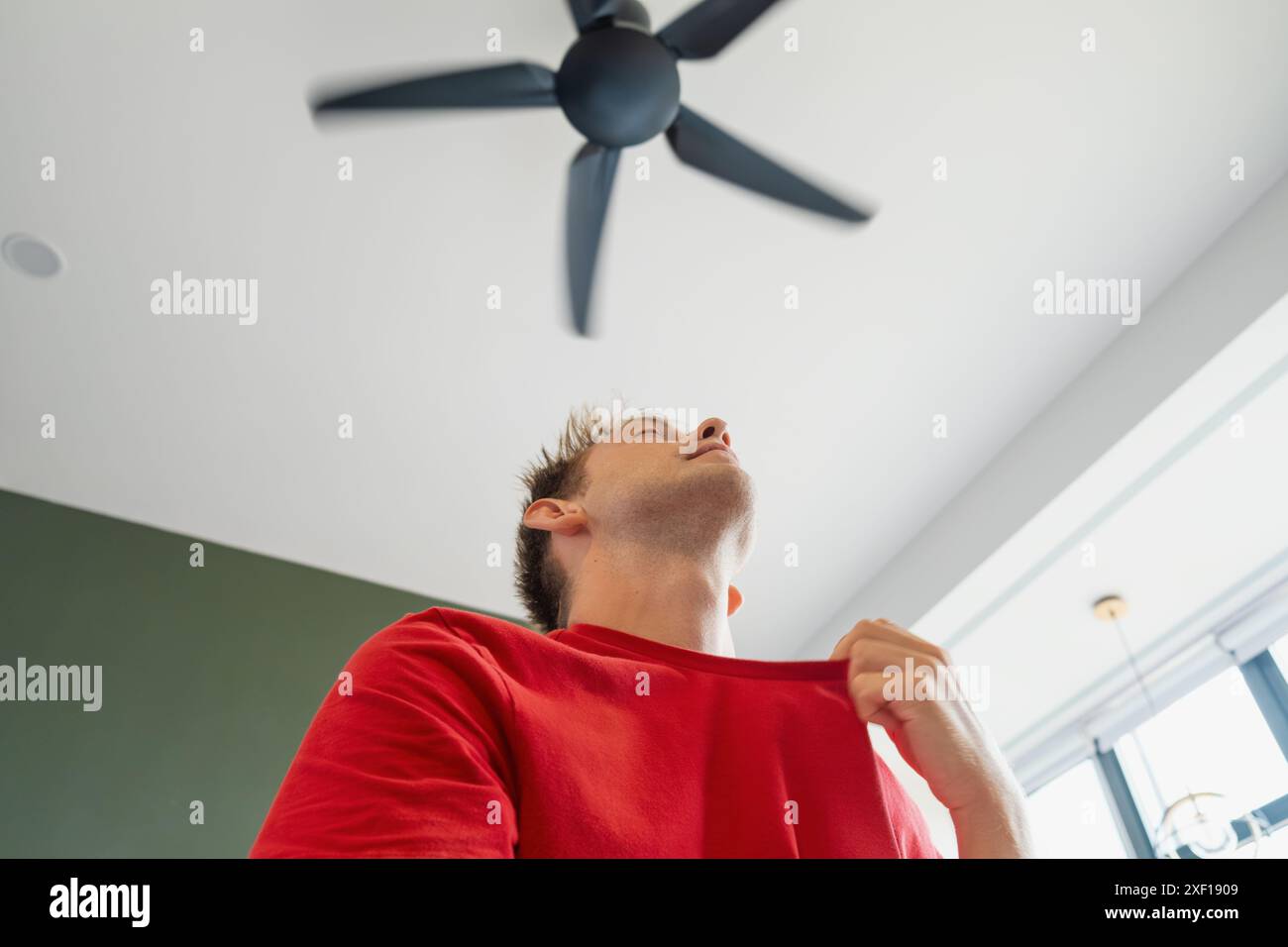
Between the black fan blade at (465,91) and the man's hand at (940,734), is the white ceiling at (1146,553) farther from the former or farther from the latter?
the man's hand at (940,734)

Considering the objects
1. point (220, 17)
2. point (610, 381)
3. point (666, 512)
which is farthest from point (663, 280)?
point (666, 512)

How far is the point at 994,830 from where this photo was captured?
0.95 metres

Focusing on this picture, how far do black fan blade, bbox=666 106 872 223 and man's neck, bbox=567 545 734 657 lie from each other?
1.18 metres

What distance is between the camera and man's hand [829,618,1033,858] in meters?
0.96

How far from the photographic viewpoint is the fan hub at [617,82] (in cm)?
212

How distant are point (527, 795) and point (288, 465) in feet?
10.3

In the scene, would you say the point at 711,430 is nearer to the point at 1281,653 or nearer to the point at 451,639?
the point at 451,639

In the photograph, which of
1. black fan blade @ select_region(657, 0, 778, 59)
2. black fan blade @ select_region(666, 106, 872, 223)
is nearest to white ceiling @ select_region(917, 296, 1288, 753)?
black fan blade @ select_region(666, 106, 872, 223)

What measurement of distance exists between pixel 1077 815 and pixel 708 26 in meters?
3.97

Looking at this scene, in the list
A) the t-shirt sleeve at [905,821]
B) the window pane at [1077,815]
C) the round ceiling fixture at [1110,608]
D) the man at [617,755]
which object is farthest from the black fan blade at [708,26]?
the window pane at [1077,815]

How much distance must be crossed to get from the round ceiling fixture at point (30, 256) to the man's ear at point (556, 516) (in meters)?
2.25

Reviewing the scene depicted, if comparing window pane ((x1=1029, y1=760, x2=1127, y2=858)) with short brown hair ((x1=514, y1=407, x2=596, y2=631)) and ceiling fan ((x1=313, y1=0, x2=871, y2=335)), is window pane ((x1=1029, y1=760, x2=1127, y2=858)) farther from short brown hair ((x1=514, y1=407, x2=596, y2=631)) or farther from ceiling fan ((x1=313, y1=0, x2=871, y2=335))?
short brown hair ((x1=514, y1=407, x2=596, y2=631))

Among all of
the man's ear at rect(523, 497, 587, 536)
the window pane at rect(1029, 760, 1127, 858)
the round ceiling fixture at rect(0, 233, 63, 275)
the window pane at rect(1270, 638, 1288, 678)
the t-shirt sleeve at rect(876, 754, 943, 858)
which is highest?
the round ceiling fixture at rect(0, 233, 63, 275)
